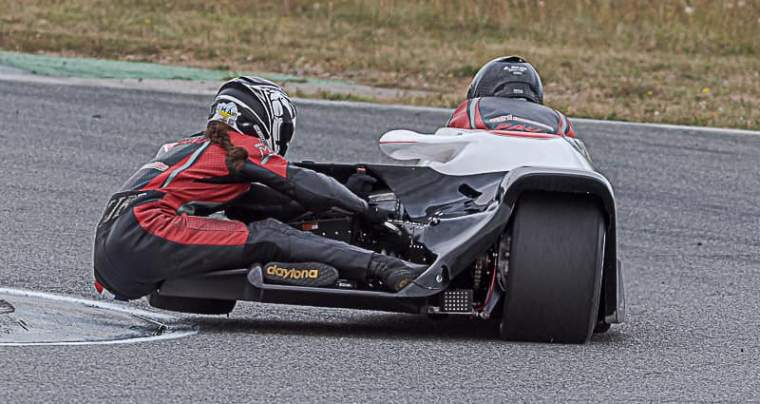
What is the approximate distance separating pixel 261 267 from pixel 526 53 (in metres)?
13.7

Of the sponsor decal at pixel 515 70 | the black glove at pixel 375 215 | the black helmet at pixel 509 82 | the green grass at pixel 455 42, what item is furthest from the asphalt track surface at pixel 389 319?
the green grass at pixel 455 42

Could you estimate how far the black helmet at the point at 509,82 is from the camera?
8047mm

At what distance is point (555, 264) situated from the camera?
655 centimetres

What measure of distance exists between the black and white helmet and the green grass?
371 inches

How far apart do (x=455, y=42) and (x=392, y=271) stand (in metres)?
14.6

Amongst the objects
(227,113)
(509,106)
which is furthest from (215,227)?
(509,106)

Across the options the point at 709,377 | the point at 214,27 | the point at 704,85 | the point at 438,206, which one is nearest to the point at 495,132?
the point at 438,206

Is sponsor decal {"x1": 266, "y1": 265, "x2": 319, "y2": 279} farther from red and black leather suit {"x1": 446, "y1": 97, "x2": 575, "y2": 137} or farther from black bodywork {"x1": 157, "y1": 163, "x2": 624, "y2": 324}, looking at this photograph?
red and black leather suit {"x1": 446, "y1": 97, "x2": 575, "y2": 137}

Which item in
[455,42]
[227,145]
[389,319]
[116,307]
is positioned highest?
[227,145]

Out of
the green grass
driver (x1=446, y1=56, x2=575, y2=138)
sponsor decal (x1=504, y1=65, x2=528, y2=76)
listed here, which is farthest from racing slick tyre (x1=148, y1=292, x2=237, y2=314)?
the green grass

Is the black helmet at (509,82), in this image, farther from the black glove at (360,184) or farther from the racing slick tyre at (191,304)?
the racing slick tyre at (191,304)

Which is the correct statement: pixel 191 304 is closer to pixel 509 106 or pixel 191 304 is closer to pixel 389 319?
pixel 389 319

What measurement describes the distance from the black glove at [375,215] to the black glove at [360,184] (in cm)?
42

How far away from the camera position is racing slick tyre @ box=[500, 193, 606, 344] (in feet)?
21.5
